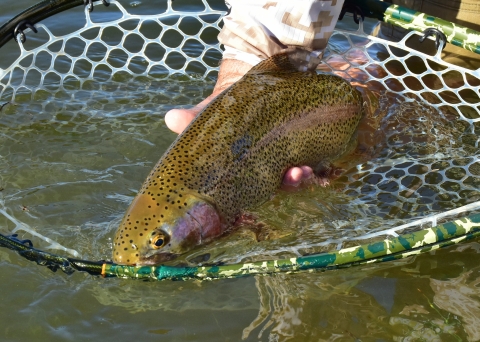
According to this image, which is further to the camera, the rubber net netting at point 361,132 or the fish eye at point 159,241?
the rubber net netting at point 361,132

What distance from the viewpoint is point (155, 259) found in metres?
2.45

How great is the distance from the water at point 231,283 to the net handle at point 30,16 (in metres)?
0.72

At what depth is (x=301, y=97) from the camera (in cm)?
310

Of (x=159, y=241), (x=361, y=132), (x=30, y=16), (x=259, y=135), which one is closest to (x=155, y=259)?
(x=159, y=241)

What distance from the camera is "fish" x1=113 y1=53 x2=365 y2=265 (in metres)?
2.46

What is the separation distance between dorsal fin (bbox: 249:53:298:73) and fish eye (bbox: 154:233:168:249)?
1151mm

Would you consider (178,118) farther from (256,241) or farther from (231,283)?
(231,283)

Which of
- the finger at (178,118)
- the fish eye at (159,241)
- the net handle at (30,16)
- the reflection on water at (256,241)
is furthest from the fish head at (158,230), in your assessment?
the net handle at (30,16)

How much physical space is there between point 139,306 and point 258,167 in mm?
853

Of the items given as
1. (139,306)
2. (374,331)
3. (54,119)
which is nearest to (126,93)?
(54,119)

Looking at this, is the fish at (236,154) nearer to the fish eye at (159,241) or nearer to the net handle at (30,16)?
the fish eye at (159,241)

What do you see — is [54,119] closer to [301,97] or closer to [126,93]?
[126,93]

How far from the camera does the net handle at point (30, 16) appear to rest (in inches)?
139

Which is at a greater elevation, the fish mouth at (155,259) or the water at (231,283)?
the fish mouth at (155,259)
